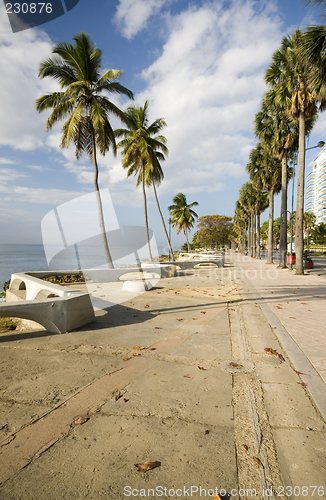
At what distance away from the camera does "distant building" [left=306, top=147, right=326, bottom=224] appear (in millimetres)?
146000

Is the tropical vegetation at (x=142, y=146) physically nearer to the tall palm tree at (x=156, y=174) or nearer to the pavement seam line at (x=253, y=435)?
the tall palm tree at (x=156, y=174)

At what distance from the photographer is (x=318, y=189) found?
160625 millimetres

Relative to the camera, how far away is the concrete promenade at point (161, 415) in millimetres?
1810

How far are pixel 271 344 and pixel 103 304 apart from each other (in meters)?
4.76

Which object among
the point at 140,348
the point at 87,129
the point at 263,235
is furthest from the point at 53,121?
the point at 263,235

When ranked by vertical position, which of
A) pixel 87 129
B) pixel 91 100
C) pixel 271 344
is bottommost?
pixel 271 344

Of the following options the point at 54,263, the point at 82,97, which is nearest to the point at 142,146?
the point at 82,97

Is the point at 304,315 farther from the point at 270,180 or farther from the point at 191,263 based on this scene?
the point at 270,180

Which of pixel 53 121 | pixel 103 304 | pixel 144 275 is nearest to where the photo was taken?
pixel 103 304

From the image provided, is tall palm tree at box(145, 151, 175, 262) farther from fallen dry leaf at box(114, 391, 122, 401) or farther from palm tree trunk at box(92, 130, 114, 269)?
fallen dry leaf at box(114, 391, 122, 401)

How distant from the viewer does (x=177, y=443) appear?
2.15m

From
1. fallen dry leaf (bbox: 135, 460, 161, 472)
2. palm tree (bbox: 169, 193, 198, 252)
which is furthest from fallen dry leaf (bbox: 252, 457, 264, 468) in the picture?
palm tree (bbox: 169, 193, 198, 252)

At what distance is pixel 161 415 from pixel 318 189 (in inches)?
7390

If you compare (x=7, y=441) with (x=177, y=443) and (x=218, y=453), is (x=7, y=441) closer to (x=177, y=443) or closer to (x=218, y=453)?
(x=177, y=443)
